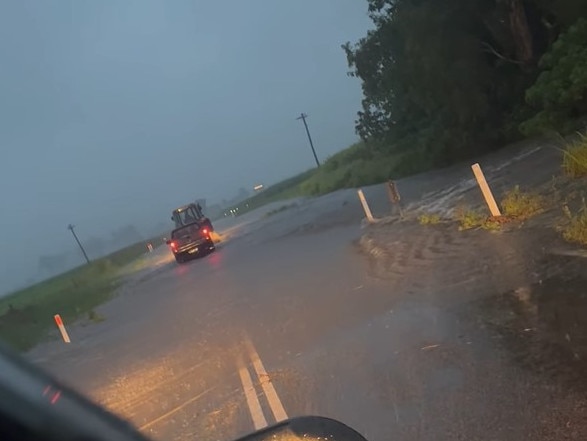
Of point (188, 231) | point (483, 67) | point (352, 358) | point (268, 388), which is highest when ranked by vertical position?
point (483, 67)

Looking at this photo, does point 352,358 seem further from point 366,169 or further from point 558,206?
point 366,169

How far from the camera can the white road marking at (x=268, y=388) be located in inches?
305

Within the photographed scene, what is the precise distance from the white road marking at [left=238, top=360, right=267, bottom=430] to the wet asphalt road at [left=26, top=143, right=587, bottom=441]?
1.8 inches

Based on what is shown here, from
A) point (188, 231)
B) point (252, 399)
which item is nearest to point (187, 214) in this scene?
point (188, 231)

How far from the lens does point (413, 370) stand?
8.12m

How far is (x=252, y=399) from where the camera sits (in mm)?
8797

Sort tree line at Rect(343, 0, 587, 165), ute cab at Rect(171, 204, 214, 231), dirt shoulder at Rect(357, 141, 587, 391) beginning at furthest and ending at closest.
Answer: ute cab at Rect(171, 204, 214, 231)
tree line at Rect(343, 0, 587, 165)
dirt shoulder at Rect(357, 141, 587, 391)

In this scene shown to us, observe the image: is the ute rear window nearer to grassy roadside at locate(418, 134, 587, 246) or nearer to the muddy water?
grassy roadside at locate(418, 134, 587, 246)

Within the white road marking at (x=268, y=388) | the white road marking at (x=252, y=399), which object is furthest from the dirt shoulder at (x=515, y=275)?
the white road marking at (x=252, y=399)

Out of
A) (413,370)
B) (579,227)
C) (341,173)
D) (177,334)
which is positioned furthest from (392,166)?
(413,370)

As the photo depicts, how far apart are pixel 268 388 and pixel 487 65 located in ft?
99.5

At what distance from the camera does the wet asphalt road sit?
6.46 metres

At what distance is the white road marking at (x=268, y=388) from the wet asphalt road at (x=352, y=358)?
0.03 metres

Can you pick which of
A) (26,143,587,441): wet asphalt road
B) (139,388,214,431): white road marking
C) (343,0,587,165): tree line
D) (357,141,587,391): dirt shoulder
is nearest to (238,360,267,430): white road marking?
(26,143,587,441): wet asphalt road
